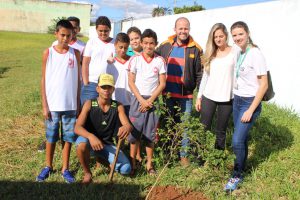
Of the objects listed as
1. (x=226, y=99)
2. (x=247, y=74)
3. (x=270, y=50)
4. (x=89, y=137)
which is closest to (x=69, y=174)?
(x=89, y=137)

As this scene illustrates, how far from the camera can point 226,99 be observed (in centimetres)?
369

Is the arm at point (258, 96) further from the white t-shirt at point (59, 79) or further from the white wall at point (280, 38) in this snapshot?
the white wall at point (280, 38)

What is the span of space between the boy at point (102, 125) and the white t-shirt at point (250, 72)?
1303mm

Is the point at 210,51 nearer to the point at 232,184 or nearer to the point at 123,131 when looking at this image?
the point at 123,131

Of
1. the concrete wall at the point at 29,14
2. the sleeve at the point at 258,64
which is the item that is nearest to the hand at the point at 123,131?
the sleeve at the point at 258,64

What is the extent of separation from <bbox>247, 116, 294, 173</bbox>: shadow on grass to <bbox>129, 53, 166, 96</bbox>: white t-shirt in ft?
5.60

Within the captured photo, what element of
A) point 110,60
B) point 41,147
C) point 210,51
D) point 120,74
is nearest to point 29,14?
point 41,147

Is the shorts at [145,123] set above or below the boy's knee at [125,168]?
above

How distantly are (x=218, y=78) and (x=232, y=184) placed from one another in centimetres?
121

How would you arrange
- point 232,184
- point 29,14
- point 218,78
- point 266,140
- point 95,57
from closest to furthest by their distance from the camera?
point 232,184, point 218,78, point 95,57, point 266,140, point 29,14

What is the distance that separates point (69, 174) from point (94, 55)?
5.08 feet

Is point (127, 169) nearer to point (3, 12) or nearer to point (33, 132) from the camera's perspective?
point (33, 132)

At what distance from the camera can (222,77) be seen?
367cm

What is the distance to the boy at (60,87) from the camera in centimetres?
365
